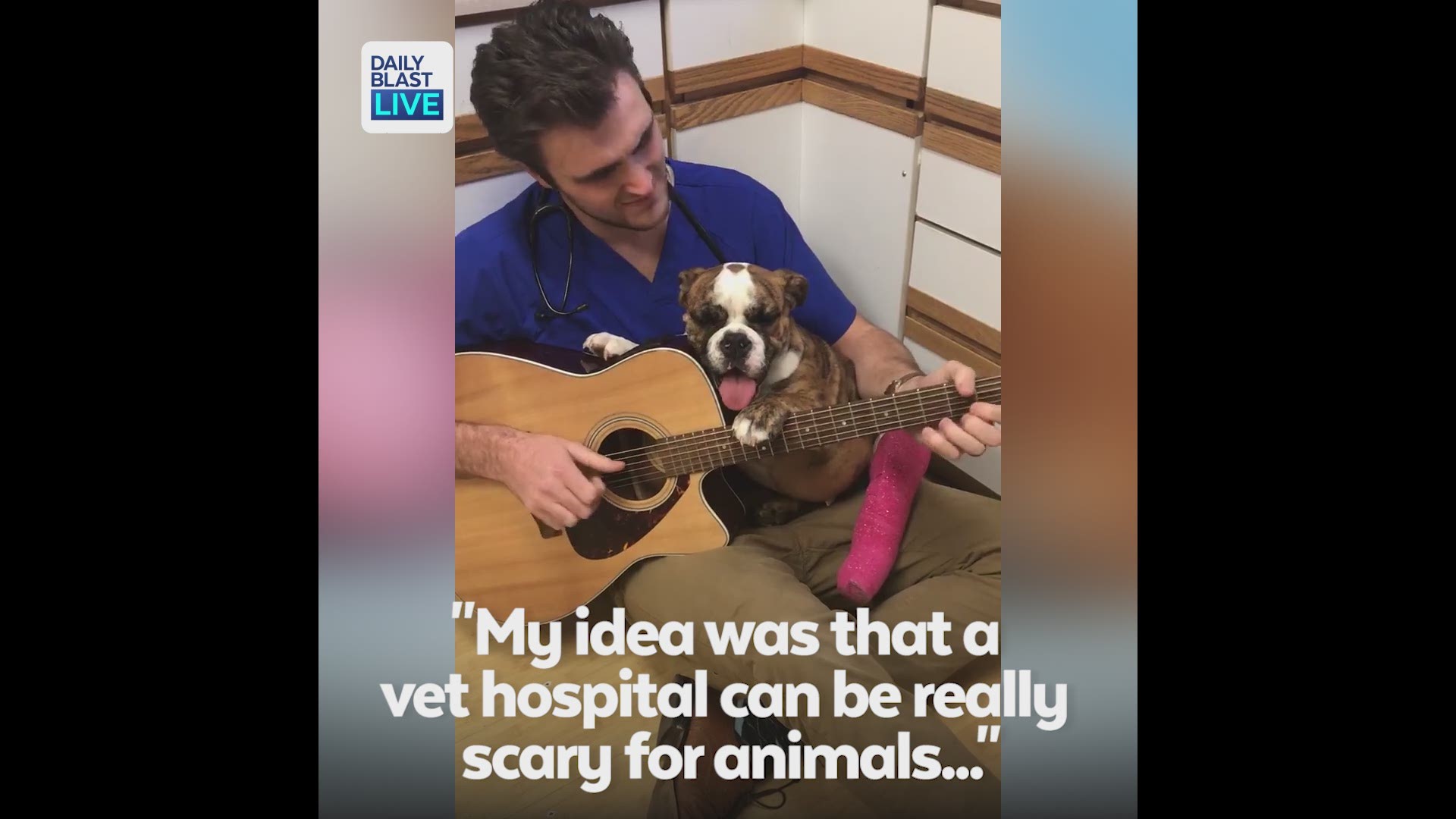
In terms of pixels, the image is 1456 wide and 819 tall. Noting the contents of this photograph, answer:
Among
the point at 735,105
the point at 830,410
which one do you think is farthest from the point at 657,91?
the point at 830,410

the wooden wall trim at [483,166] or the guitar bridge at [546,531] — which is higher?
the wooden wall trim at [483,166]

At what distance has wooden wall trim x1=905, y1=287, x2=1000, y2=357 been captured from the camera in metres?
2.31

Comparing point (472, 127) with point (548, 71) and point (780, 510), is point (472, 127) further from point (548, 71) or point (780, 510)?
point (780, 510)

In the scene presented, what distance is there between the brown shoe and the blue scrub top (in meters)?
0.64

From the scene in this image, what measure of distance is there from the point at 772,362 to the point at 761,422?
0.34ft

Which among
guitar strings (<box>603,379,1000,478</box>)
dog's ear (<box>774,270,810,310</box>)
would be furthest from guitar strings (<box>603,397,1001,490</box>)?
dog's ear (<box>774,270,810,310</box>)

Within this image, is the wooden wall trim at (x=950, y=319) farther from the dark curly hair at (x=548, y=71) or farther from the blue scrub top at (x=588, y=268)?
the dark curly hair at (x=548, y=71)

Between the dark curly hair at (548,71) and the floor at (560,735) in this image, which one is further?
the floor at (560,735)

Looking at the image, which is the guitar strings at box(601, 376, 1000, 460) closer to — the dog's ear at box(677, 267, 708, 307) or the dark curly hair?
the dog's ear at box(677, 267, 708, 307)

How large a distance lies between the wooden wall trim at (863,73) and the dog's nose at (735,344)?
1.61 ft

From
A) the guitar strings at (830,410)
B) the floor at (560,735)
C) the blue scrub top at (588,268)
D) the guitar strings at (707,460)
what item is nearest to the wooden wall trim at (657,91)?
the blue scrub top at (588,268)

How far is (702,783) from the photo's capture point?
2.33m

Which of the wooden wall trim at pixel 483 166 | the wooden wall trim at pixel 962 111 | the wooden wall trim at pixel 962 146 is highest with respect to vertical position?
the wooden wall trim at pixel 962 111

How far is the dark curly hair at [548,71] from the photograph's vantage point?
2.24 m
